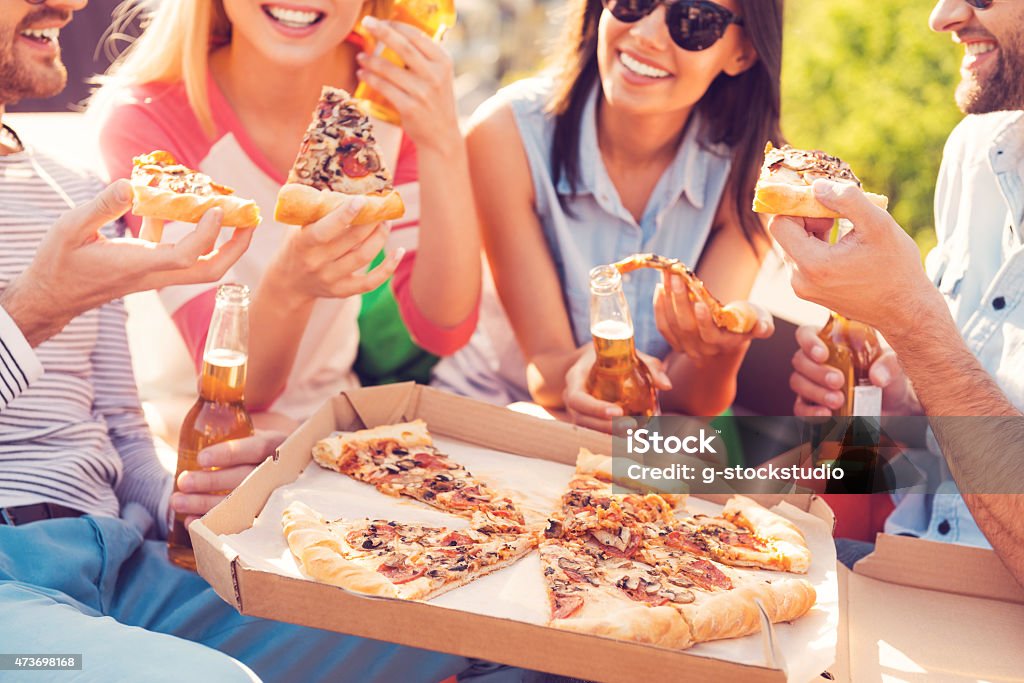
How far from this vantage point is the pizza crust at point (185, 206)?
2.50 metres

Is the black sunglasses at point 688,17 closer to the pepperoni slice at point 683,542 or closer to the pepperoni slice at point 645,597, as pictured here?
the pepperoni slice at point 683,542

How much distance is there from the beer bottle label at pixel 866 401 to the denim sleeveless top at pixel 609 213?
0.94m

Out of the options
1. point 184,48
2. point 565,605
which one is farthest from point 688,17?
point 565,605

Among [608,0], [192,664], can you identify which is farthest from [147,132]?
[192,664]

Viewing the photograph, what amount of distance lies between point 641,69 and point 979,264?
111 centimetres

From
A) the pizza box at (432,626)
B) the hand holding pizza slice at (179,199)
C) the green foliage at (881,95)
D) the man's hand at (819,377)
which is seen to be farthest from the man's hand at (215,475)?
the green foliage at (881,95)

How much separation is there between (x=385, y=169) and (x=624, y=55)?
947 mm

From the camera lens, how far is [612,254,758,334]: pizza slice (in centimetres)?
276

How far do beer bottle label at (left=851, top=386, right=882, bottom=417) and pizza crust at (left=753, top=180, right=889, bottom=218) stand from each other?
0.51m

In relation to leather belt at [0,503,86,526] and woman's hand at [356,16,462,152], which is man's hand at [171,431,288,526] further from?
woman's hand at [356,16,462,152]

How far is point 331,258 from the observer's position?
8.75 ft

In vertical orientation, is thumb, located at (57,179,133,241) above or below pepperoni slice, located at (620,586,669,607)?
above

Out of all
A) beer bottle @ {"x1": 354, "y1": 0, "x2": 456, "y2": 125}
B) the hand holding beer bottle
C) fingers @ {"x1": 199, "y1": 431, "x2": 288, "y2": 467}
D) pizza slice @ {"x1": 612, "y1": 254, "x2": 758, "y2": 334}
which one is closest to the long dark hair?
beer bottle @ {"x1": 354, "y1": 0, "x2": 456, "y2": 125}

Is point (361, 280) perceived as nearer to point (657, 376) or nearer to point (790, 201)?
point (657, 376)
